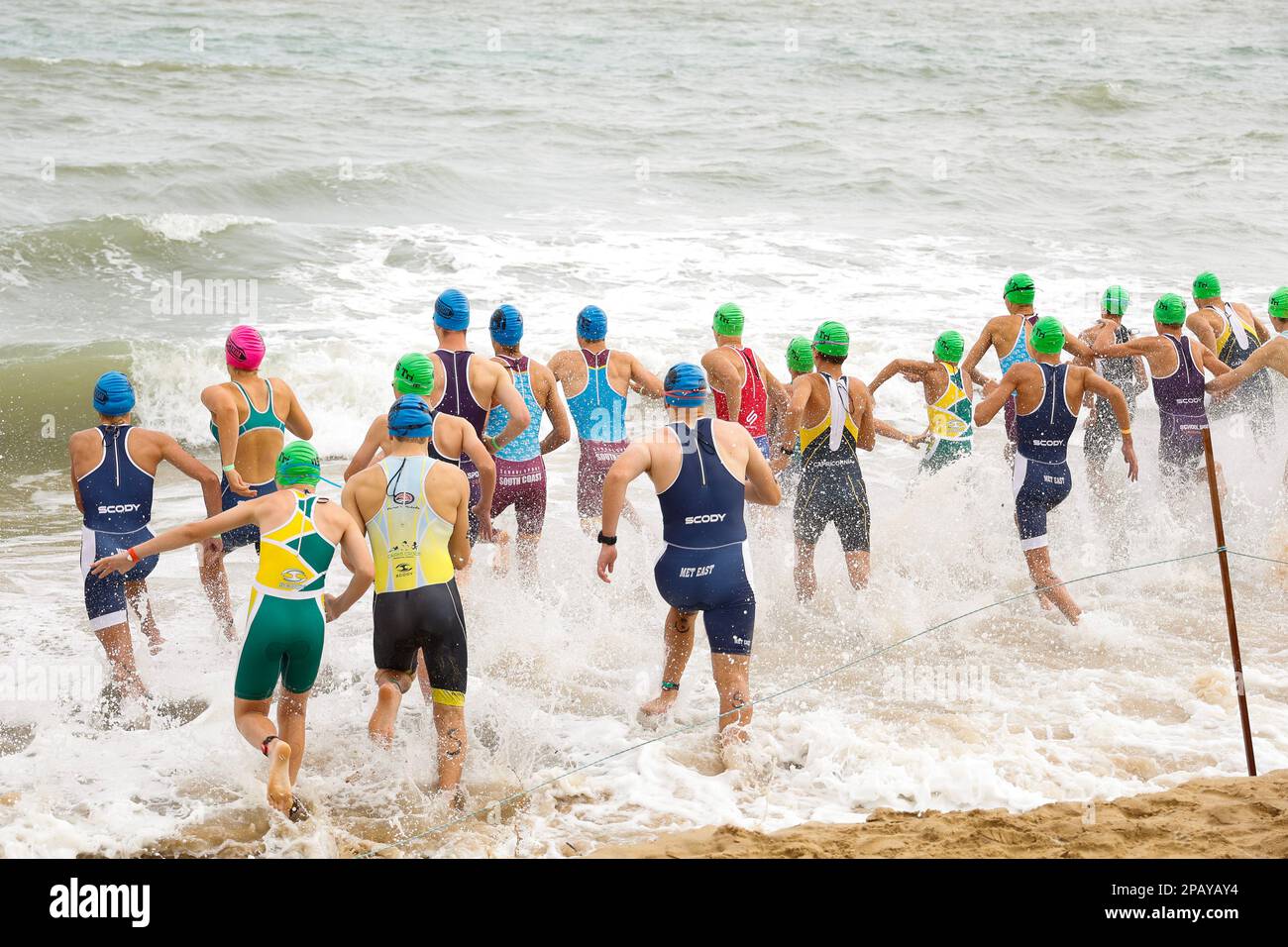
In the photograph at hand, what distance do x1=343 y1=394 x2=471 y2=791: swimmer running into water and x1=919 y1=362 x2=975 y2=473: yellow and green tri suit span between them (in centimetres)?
430

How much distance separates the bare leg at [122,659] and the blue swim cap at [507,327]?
2719 mm

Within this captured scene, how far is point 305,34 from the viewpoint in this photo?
2903cm

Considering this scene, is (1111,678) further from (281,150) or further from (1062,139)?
(1062,139)

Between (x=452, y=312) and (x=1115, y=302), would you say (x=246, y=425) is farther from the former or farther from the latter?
(x=1115, y=302)

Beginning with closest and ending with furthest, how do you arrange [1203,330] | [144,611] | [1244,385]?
[144,611], [1203,330], [1244,385]

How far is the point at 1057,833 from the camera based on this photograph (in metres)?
4.60

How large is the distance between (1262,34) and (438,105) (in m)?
28.5

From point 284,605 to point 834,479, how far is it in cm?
369

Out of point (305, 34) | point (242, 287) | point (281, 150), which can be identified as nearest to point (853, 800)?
point (242, 287)

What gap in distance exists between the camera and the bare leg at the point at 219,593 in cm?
697

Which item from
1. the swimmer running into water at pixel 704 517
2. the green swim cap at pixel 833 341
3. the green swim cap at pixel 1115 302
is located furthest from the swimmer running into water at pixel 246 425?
the green swim cap at pixel 1115 302

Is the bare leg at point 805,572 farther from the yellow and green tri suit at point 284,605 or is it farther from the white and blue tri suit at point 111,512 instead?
the white and blue tri suit at point 111,512

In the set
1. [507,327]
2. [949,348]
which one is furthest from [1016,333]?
[507,327]

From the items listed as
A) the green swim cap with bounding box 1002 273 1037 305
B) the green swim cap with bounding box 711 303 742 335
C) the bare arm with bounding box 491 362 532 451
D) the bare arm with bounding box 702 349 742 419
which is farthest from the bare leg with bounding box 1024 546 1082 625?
the bare arm with bounding box 491 362 532 451
